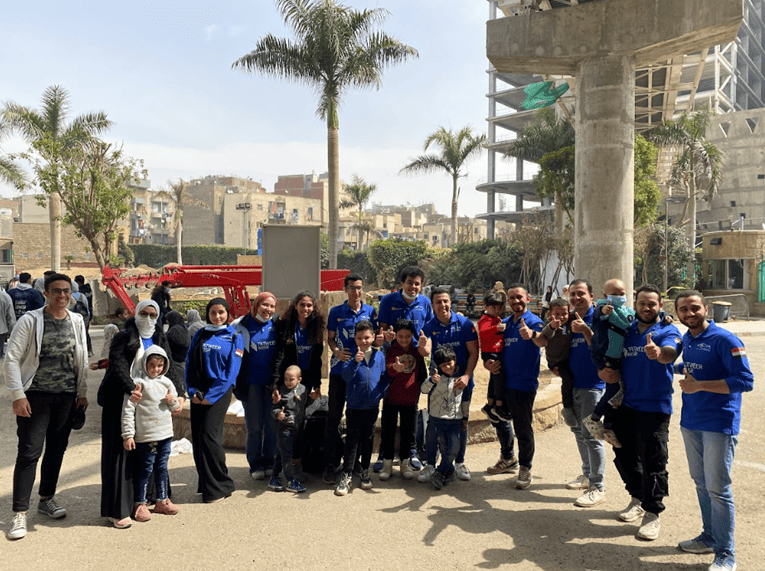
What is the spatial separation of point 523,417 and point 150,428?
9.85 feet

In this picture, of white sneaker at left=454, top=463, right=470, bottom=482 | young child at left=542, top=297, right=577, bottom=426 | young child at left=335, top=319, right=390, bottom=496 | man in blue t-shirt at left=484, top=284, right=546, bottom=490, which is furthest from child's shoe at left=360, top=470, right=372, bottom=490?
young child at left=542, top=297, right=577, bottom=426

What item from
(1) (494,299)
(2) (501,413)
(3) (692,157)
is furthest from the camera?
(3) (692,157)

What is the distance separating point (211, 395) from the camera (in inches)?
181

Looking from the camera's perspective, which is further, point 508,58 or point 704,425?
point 508,58

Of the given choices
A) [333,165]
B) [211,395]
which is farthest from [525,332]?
[333,165]

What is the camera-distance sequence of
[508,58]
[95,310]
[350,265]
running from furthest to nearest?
[350,265] < [95,310] < [508,58]

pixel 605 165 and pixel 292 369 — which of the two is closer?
pixel 292 369

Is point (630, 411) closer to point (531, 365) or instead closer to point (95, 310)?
point (531, 365)

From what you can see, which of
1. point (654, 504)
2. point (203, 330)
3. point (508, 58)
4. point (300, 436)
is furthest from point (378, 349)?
point (508, 58)

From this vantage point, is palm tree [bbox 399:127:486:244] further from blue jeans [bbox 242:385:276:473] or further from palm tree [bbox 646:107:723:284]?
blue jeans [bbox 242:385:276:473]

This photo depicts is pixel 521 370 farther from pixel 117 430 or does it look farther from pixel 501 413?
pixel 117 430

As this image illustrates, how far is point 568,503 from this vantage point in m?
4.61

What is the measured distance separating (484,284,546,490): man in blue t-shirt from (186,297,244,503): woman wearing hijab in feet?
7.32

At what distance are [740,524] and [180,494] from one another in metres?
4.34
